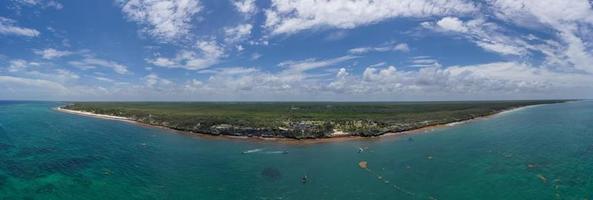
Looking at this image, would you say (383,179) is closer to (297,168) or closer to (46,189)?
(297,168)

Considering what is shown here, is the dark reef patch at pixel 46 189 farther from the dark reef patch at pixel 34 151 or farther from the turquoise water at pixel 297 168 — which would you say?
the dark reef patch at pixel 34 151

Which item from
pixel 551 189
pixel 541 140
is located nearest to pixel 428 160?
pixel 551 189

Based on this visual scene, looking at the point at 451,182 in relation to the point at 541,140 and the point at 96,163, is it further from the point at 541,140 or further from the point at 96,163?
the point at 96,163

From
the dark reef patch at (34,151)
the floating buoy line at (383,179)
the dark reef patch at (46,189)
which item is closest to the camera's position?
the floating buoy line at (383,179)

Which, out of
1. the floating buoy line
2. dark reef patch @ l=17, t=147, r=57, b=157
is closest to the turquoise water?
the floating buoy line

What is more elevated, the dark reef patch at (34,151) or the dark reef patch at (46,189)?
the dark reef patch at (34,151)

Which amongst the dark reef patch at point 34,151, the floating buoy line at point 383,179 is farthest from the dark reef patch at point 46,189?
the floating buoy line at point 383,179

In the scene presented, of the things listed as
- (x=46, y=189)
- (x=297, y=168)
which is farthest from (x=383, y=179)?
(x=46, y=189)

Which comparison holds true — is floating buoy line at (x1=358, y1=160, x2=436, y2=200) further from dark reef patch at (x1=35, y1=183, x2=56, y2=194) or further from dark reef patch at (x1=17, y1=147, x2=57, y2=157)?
dark reef patch at (x1=17, y1=147, x2=57, y2=157)

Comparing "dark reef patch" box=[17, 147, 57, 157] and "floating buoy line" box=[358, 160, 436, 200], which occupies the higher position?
"dark reef patch" box=[17, 147, 57, 157]
